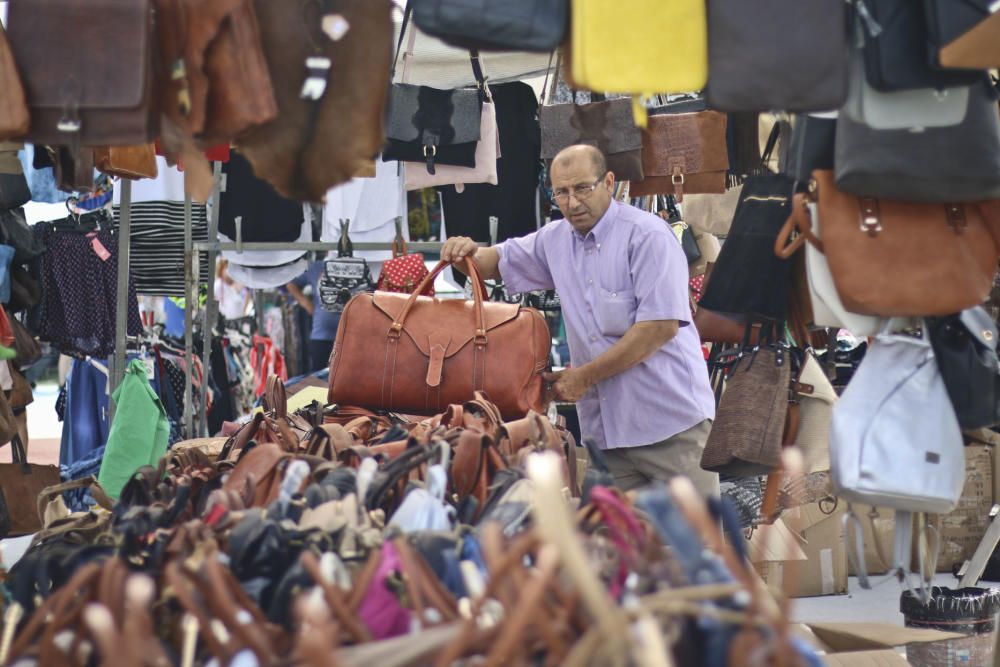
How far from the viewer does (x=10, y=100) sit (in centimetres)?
211

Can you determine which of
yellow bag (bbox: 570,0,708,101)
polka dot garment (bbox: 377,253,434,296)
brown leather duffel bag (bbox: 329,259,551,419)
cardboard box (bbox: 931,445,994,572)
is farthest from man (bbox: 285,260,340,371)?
yellow bag (bbox: 570,0,708,101)

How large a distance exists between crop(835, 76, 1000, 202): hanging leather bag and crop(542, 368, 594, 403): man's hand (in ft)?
5.06

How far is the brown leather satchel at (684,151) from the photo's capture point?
489cm

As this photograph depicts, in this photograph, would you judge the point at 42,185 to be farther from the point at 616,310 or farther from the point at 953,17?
the point at 953,17

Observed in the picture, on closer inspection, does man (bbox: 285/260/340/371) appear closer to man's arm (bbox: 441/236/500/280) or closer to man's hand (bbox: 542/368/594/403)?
man's arm (bbox: 441/236/500/280)

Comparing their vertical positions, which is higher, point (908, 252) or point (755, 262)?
point (908, 252)

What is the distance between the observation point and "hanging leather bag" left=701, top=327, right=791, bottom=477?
12.4 feet

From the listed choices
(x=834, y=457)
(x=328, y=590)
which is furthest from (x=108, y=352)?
(x=328, y=590)

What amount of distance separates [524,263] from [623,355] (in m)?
0.64

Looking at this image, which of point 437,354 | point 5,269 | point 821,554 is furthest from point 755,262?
point 5,269

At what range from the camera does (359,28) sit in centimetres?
229

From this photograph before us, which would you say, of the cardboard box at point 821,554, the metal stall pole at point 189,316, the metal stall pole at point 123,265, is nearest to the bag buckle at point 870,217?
the metal stall pole at point 123,265

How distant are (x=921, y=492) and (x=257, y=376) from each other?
581 centimetres

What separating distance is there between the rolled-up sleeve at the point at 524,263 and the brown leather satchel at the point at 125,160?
1351mm
